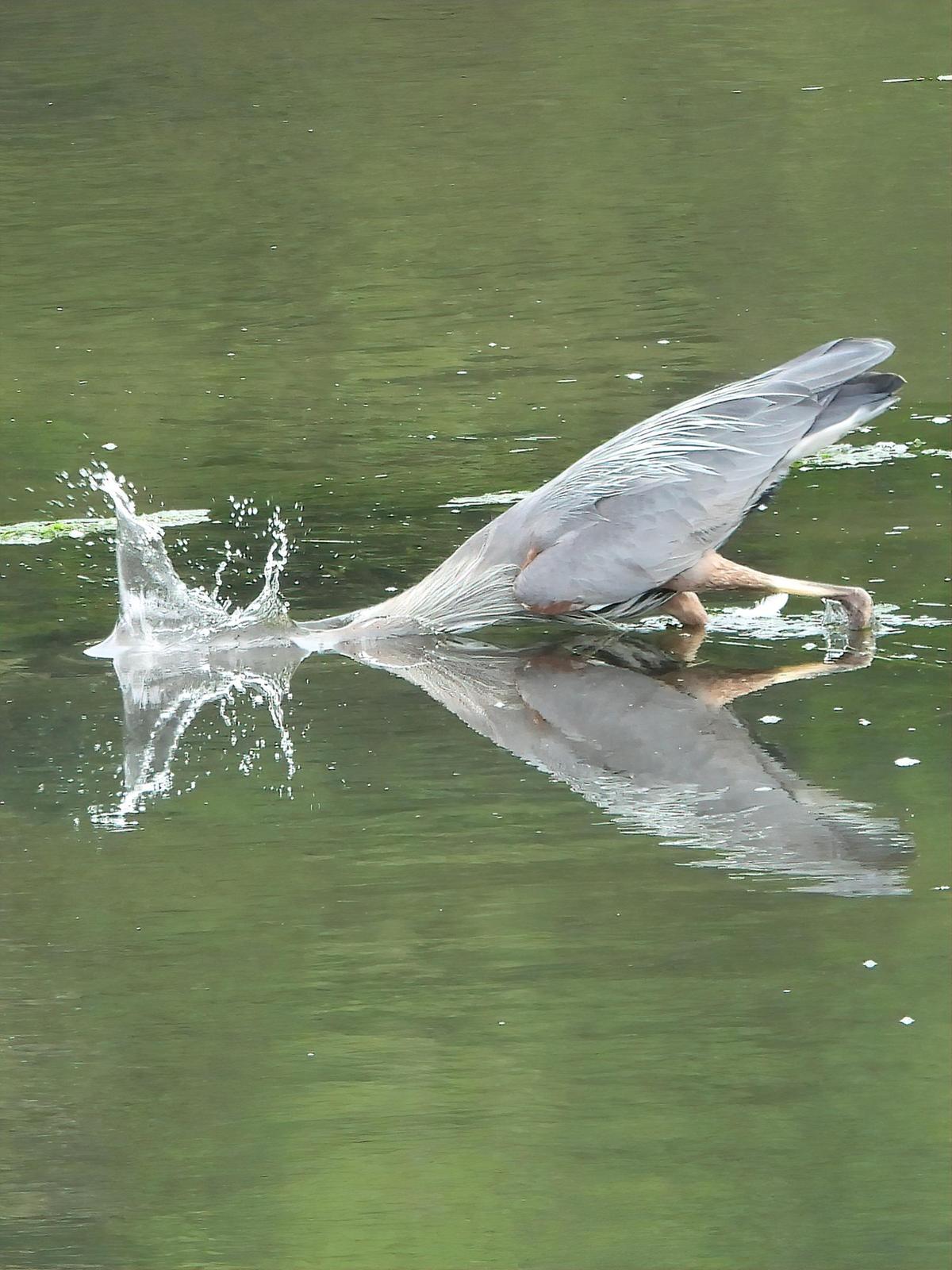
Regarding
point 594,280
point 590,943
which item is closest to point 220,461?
point 594,280

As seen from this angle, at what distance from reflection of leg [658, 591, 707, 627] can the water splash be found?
1.36 m

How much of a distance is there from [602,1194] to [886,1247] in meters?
0.60

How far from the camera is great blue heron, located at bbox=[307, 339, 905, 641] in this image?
7.32 metres

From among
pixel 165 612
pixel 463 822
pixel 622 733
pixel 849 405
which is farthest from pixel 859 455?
pixel 463 822

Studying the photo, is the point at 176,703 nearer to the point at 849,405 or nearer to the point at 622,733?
the point at 622,733

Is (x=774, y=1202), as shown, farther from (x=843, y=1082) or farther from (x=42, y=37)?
(x=42, y=37)

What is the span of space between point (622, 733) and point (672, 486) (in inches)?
38.0

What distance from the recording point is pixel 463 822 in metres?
6.43

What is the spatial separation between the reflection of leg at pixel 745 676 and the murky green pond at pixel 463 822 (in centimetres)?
2

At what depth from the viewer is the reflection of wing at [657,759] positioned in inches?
239

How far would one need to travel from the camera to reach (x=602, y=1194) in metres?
4.72

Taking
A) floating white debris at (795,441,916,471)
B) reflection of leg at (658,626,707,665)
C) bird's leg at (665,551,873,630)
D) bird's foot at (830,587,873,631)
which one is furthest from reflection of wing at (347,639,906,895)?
floating white debris at (795,441,916,471)

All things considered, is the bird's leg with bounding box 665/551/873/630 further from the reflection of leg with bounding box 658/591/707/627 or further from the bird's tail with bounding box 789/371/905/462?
the bird's tail with bounding box 789/371/905/462

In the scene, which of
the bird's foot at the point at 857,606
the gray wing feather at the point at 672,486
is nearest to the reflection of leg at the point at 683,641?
the gray wing feather at the point at 672,486
